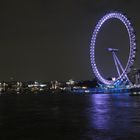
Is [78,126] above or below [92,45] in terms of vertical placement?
below

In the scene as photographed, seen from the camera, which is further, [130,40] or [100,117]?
[130,40]

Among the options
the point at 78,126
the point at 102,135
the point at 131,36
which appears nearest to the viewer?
the point at 102,135

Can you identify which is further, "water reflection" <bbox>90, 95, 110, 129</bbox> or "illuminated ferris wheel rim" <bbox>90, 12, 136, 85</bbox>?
"illuminated ferris wheel rim" <bbox>90, 12, 136, 85</bbox>

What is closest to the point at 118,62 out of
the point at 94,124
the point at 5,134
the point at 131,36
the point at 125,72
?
the point at 125,72

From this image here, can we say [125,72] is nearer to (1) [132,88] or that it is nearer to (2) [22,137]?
(1) [132,88]

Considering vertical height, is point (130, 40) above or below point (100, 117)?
above

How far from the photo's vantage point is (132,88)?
4951 inches

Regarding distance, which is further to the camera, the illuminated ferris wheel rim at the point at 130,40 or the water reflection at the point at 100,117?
the illuminated ferris wheel rim at the point at 130,40

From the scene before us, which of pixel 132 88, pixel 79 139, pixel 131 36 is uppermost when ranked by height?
pixel 131 36

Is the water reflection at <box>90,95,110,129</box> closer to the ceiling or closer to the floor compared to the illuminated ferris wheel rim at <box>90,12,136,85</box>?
closer to the floor

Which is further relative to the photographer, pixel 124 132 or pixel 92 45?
pixel 92 45

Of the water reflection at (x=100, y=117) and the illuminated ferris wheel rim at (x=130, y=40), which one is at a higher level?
the illuminated ferris wheel rim at (x=130, y=40)

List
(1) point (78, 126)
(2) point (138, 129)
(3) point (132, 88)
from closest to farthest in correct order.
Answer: (2) point (138, 129) < (1) point (78, 126) < (3) point (132, 88)

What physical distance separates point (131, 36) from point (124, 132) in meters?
62.4
